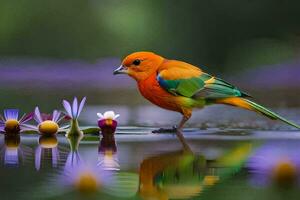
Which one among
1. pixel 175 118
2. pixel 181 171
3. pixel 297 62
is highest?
pixel 297 62

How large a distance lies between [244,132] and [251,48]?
8.59 ft

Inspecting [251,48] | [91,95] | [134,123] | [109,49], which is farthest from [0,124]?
[251,48]

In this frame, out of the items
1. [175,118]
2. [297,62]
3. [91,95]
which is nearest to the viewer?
[175,118]

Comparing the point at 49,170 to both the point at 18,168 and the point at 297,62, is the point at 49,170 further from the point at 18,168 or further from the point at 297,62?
the point at 297,62

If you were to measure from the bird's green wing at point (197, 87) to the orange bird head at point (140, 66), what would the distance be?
42 mm

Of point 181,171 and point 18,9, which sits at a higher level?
point 18,9

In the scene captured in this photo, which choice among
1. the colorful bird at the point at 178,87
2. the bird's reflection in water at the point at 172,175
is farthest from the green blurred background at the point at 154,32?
the bird's reflection in water at the point at 172,175

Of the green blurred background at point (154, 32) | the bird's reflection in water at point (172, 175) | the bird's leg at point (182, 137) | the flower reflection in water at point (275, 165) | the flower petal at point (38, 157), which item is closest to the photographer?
the bird's reflection in water at point (172, 175)

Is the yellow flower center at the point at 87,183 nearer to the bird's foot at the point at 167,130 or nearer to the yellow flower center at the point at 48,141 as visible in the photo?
the yellow flower center at the point at 48,141

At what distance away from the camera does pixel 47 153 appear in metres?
2.18

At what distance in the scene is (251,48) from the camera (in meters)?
5.18

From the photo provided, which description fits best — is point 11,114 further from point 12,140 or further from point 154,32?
point 154,32

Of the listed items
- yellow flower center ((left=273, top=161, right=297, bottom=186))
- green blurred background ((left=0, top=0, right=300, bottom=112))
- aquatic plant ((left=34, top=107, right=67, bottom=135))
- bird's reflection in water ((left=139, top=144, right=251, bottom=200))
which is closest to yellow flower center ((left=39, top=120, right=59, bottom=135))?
aquatic plant ((left=34, top=107, right=67, bottom=135))

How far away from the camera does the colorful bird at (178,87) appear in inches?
102
